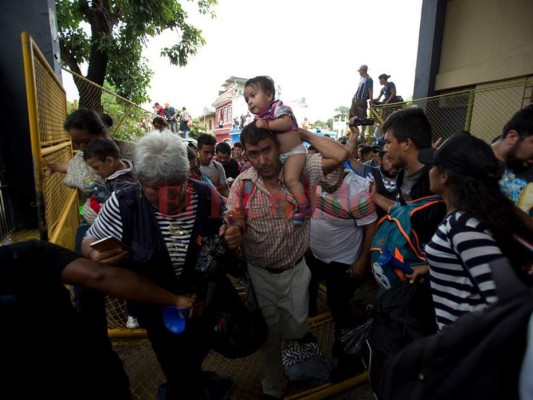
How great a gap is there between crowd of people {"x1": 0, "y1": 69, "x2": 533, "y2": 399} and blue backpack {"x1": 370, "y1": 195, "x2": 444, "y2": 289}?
4cm

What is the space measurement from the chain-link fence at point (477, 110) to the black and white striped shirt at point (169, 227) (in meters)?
5.03

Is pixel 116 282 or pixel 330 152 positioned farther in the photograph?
pixel 330 152

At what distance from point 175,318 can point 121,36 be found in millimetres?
9520

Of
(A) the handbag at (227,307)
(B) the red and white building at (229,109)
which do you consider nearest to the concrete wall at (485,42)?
(A) the handbag at (227,307)

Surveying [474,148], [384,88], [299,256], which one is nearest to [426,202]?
[474,148]

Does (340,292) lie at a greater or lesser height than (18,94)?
lesser

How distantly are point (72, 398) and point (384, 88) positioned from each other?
997 centimetres

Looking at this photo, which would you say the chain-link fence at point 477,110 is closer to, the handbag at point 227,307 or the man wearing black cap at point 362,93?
the man wearing black cap at point 362,93

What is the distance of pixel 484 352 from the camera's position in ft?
1.92

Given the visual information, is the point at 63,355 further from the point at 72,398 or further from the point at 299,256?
the point at 299,256

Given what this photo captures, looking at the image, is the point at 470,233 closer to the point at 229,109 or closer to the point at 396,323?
the point at 396,323

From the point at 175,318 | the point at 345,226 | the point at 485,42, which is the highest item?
the point at 485,42

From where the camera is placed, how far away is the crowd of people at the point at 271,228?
1120 mm

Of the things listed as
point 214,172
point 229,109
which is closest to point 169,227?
point 214,172
